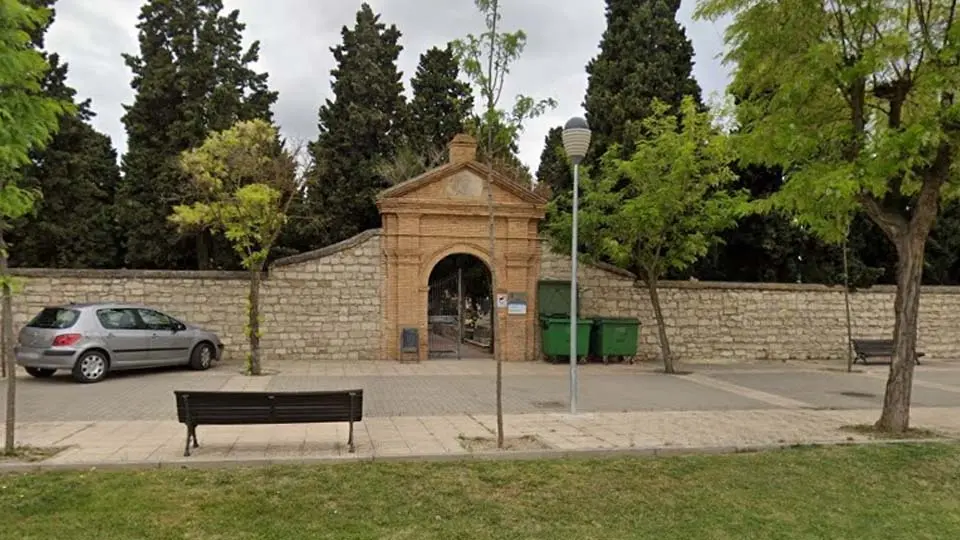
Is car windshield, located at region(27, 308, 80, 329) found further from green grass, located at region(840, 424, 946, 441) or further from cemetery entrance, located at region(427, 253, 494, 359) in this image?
green grass, located at region(840, 424, 946, 441)

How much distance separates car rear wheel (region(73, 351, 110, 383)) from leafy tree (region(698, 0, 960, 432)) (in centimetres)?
1237

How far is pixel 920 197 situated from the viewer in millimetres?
9227

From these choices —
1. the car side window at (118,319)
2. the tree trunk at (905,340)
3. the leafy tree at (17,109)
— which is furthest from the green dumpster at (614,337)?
the leafy tree at (17,109)

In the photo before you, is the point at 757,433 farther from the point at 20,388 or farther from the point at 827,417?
the point at 20,388

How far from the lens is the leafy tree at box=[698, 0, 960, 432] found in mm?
8575

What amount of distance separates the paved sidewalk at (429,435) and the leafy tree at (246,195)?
21.0 feet

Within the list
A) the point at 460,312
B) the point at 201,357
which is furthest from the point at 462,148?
the point at 201,357

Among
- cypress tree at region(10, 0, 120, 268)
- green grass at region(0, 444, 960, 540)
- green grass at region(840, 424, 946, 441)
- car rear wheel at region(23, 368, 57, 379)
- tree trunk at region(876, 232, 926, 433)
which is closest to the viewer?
green grass at region(0, 444, 960, 540)

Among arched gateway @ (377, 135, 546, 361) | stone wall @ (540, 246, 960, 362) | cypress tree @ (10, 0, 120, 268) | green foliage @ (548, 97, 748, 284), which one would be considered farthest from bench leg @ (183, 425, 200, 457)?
cypress tree @ (10, 0, 120, 268)

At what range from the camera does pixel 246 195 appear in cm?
1474

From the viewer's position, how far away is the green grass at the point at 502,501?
5.20m

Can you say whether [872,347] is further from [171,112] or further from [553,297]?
[171,112]

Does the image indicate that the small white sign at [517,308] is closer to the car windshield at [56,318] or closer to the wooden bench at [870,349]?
the wooden bench at [870,349]

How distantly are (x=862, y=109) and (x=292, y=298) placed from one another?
13396 mm
